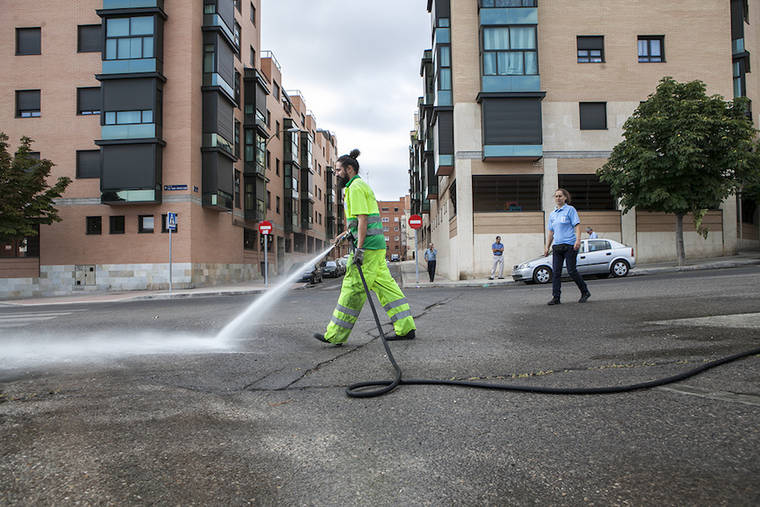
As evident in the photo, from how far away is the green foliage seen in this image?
18.3 meters

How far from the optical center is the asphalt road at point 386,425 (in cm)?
187

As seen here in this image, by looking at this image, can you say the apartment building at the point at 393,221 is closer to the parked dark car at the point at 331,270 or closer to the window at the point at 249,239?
the parked dark car at the point at 331,270

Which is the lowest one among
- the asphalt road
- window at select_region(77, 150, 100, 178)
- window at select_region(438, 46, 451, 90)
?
the asphalt road

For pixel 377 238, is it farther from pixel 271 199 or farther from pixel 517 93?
pixel 271 199

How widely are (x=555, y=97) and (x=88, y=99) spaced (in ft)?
77.5

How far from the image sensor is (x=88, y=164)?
80.2ft

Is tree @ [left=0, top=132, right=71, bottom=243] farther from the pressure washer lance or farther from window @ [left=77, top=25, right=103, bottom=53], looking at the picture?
the pressure washer lance

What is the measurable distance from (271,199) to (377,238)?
3501 centimetres

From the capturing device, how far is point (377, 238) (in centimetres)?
508

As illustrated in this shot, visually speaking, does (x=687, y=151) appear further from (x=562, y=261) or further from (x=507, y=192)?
(x=562, y=261)

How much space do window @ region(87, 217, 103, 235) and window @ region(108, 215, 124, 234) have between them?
1.75 ft

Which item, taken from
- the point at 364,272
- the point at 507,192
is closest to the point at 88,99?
the point at 507,192

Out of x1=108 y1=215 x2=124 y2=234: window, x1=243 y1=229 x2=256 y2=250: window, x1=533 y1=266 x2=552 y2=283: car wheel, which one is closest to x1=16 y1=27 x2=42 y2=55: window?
x1=108 y1=215 x2=124 y2=234: window

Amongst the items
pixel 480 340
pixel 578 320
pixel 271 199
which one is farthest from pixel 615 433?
pixel 271 199
